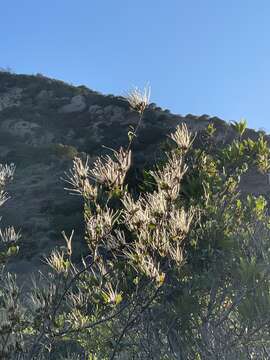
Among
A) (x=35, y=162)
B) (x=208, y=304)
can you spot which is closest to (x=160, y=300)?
(x=208, y=304)

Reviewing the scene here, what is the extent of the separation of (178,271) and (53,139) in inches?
1784

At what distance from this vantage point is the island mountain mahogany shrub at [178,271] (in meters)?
4.21

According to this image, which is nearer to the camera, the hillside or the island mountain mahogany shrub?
the island mountain mahogany shrub

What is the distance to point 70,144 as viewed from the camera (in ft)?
160

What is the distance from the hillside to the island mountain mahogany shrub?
16879mm

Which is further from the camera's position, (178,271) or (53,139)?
(53,139)

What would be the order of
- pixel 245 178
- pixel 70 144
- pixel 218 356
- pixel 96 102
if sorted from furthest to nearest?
pixel 96 102, pixel 70 144, pixel 245 178, pixel 218 356

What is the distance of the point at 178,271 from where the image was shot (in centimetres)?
582

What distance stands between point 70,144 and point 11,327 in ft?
149

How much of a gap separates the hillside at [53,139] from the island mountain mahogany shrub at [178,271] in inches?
665

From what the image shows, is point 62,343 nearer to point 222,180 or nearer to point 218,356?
point 222,180

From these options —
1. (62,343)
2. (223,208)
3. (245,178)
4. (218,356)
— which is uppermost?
(245,178)

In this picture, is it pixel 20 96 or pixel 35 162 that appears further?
pixel 20 96

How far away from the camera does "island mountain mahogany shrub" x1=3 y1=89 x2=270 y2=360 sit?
4211 millimetres
